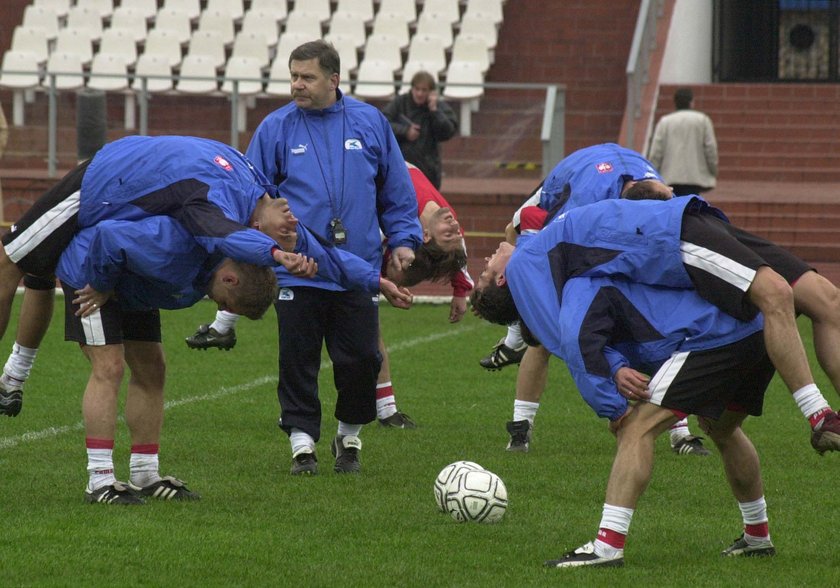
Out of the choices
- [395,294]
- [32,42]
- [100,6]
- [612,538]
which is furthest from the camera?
[100,6]

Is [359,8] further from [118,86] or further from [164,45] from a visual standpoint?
[118,86]

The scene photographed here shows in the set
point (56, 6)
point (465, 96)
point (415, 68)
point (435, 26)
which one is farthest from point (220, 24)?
point (465, 96)

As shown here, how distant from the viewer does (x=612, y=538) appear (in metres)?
5.98

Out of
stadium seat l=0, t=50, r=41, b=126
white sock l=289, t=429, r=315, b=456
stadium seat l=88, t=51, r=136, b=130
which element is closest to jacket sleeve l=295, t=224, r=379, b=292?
white sock l=289, t=429, r=315, b=456

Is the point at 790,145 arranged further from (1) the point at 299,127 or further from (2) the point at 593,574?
(2) the point at 593,574

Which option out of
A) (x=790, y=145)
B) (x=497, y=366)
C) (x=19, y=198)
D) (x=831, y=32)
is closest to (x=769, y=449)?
(x=497, y=366)

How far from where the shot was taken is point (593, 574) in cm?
591

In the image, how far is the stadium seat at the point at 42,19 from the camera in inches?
963

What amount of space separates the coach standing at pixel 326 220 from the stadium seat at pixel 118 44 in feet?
53.6

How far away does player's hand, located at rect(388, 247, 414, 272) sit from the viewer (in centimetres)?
809

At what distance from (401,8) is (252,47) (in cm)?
243

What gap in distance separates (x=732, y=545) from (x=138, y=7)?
1999 centimetres

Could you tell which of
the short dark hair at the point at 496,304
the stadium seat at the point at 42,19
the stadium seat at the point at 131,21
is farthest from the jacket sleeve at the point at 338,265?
the stadium seat at the point at 42,19

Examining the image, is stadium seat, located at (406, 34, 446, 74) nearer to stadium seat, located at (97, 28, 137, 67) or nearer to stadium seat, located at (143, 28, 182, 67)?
stadium seat, located at (143, 28, 182, 67)
